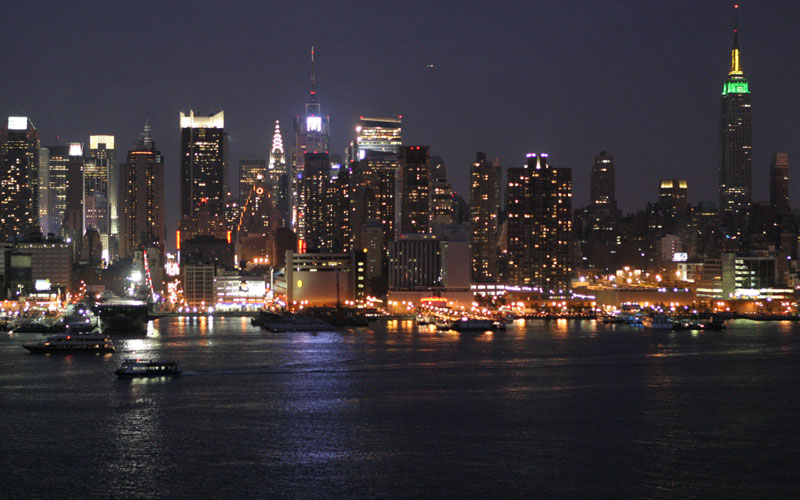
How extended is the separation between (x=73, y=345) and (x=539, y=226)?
8793 cm

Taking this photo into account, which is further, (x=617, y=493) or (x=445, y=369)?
(x=445, y=369)

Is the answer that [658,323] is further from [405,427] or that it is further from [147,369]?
[405,427]

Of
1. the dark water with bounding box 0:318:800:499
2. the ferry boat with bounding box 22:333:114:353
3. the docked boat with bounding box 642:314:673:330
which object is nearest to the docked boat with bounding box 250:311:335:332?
the ferry boat with bounding box 22:333:114:353

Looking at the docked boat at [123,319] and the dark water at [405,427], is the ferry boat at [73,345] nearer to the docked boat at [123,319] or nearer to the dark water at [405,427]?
the dark water at [405,427]

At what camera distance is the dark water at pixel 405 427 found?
23.1m

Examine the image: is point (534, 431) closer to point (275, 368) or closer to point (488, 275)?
point (275, 368)

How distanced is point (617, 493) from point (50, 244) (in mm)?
127401

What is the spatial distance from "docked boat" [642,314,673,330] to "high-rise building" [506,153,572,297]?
4814 cm

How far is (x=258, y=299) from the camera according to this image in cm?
12862

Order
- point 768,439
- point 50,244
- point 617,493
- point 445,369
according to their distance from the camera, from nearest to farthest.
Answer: point 617,493
point 768,439
point 445,369
point 50,244

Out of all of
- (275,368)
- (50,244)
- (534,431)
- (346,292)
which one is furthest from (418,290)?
(534,431)

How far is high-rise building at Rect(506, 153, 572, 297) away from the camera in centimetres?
13250

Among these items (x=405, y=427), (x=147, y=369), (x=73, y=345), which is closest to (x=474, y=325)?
(x=73, y=345)

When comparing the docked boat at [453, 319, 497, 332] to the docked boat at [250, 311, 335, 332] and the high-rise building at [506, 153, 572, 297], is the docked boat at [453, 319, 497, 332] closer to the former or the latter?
the docked boat at [250, 311, 335, 332]
